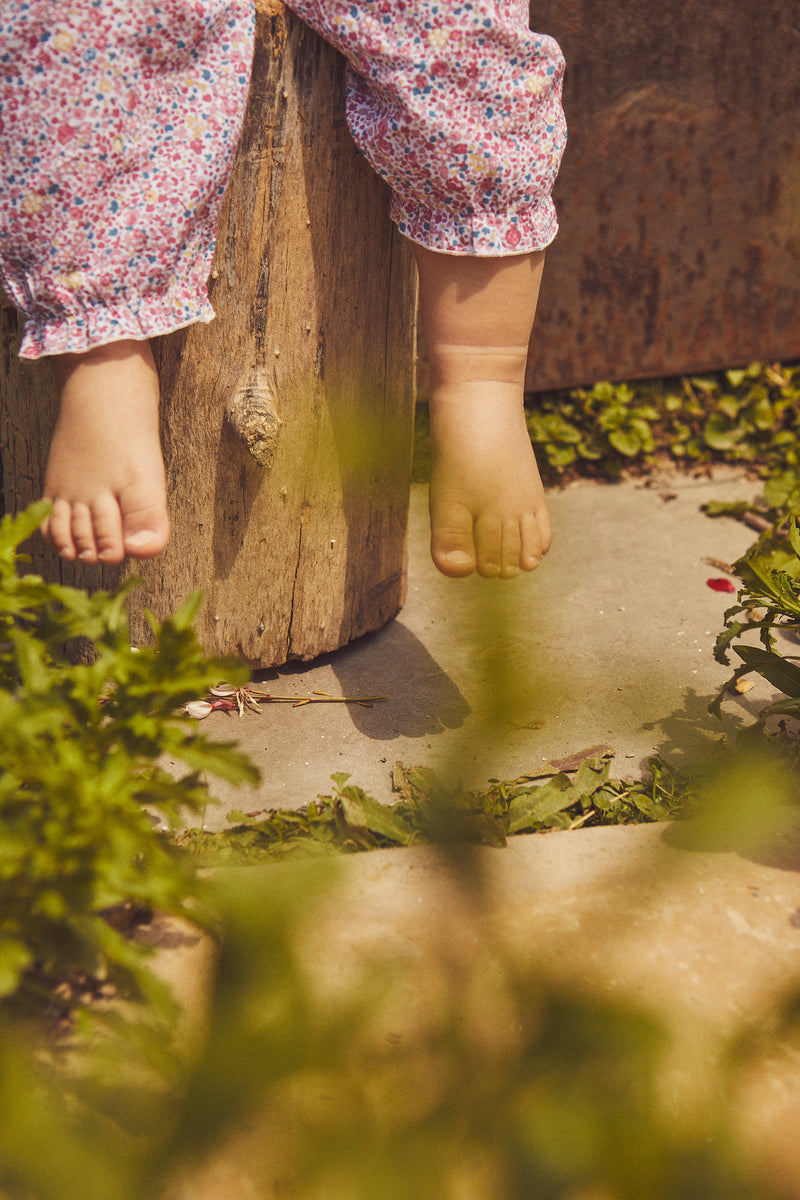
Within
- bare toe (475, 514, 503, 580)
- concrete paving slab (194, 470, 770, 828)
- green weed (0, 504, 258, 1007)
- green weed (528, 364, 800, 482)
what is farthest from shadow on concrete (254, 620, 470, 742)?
green weed (528, 364, 800, 482)

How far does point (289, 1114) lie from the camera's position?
0.84 m

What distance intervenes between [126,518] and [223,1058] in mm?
629

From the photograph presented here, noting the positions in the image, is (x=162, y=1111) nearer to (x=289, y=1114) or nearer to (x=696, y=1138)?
(x=289, y=1114)

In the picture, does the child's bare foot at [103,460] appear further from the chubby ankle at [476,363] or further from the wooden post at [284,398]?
the chubby ankle at [476,363]

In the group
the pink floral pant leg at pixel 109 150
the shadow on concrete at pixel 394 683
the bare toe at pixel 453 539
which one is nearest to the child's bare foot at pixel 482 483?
the bare toe at pixel 453 539

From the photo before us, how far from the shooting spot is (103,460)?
3.78 ft

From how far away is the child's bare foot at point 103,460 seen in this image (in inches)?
45.3

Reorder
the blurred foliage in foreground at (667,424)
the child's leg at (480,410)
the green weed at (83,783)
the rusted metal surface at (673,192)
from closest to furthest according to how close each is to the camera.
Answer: the green weed at (83,783) < the child's leg at (480,410) < the rusted metal surface at (673,192) < the blurred foliage in foreground at (667,424)

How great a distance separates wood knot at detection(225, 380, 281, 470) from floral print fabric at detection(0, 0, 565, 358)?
0.14 meters

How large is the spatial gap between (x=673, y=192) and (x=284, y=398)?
1.23 m

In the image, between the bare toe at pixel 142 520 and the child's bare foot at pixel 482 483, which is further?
the child's bare foot at pixel 482 483

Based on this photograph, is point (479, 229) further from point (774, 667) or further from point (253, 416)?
point (774, 667)

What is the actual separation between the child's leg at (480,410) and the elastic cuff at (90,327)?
38 cm

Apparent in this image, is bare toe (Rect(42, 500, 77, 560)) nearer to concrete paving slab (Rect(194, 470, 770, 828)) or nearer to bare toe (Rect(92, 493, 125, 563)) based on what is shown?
bare toe (Rect(92, 493, 125, 563))
